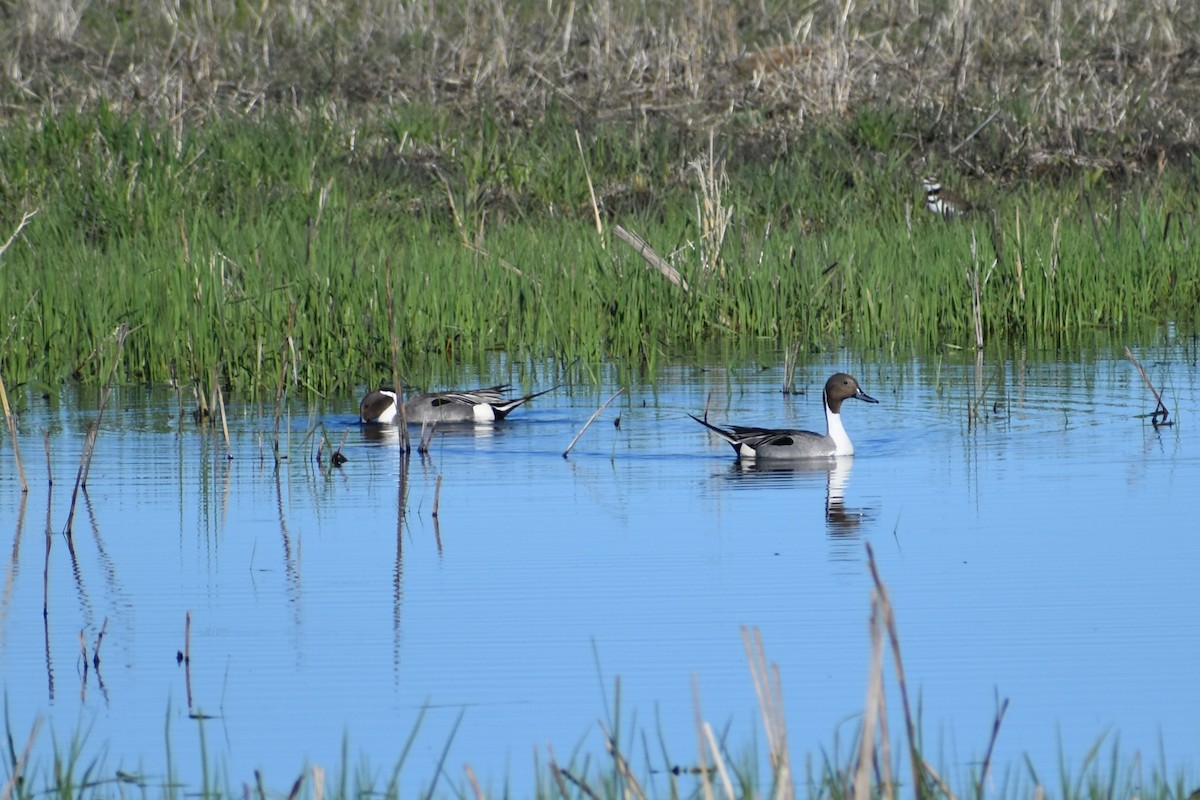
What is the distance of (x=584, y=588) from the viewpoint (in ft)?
19.5

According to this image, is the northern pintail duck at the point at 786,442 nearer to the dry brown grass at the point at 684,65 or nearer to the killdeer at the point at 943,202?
the killdeer at the point at 943,202

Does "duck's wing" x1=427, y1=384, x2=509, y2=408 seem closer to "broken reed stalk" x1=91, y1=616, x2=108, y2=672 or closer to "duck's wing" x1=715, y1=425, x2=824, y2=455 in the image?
"duck's wing" x1=715, y1=425, x2=824, y2=455

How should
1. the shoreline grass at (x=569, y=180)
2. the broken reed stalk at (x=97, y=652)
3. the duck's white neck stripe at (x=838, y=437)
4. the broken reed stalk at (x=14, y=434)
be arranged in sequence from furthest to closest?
the shoreline grass at (x=569, y=180) → the duck's white neck stripe at (x=838, y=437) → the broken reed stalk at (x=14, y=434) → the broken reed stalk at (x=97, y=652)

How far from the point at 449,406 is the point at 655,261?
98.4 inches

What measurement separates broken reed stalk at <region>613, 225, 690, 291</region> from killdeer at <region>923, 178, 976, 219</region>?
3.56 m

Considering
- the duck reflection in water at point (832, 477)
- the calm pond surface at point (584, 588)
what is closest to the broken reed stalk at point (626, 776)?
the calm pond surface at point (584, 588)

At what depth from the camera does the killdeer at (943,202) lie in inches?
591

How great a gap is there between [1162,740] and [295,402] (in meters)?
6.92

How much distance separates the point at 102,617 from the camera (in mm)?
5742

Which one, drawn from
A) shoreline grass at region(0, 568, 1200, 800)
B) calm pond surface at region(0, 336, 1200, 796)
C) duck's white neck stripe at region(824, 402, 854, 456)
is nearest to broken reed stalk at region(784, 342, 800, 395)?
calm pond surface at region(0, 336, 1200, 796)

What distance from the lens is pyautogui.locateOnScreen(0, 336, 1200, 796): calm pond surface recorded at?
455 centimetres

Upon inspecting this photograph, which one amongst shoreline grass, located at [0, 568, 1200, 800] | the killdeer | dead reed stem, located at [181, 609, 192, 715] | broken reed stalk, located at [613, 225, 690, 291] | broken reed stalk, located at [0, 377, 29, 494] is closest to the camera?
shoreline grass, located at [0, 568, 1200, 800]

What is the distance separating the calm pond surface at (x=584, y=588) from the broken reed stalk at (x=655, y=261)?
2197mm

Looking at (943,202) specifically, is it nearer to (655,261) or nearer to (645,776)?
(655,261)
